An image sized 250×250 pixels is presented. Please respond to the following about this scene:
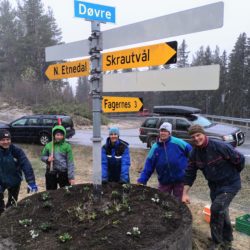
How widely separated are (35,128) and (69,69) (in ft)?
43.1

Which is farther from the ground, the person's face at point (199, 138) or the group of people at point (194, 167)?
the person's face at point (199, 138)

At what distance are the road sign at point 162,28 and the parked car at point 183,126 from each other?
377 inches

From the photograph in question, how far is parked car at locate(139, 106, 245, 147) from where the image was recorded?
13.1 metres

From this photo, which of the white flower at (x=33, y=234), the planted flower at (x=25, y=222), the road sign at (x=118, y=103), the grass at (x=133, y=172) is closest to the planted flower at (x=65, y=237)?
the white flower at (x=33, y=234)

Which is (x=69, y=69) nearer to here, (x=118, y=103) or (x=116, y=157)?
(x=118, y=103)

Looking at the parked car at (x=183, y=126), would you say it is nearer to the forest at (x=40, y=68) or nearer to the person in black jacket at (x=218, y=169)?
the person in black jacket at (x=218, y=169)

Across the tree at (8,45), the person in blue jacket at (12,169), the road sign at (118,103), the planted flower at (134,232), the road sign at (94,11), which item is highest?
the tree at (8,45)

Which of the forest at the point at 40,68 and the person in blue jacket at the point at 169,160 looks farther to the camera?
the forest at the point at 40,68

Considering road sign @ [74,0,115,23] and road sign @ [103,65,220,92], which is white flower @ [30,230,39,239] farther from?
road sign @ [74,0,115,23]

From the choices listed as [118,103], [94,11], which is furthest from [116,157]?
[94,11]

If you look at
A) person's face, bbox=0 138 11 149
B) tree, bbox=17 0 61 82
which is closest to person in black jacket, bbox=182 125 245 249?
person's face, bbox=0 138 11 149

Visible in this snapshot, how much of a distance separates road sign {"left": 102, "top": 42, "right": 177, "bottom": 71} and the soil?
5.56 feet

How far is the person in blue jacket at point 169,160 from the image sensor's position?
4.96m

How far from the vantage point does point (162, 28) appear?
11.0 ft
